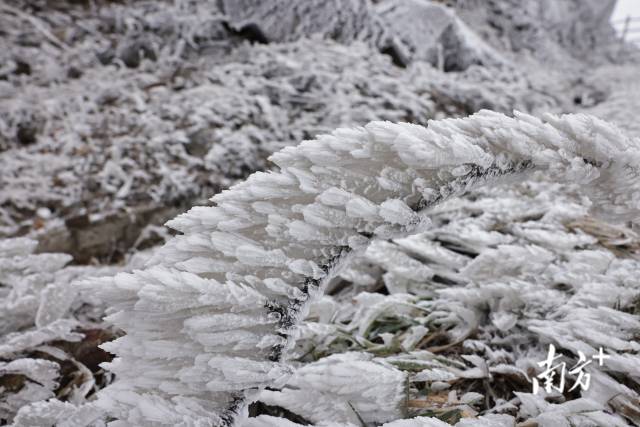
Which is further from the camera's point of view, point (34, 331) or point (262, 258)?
point (34, 331)

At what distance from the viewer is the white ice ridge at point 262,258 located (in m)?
0.60

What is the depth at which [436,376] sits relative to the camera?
0.92m

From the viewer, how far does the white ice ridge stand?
604mm

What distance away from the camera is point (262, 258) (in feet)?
2.07

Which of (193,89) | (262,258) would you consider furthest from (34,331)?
(193,89)

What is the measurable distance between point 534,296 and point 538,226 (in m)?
0.60

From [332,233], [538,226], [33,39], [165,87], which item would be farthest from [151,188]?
[33,39]

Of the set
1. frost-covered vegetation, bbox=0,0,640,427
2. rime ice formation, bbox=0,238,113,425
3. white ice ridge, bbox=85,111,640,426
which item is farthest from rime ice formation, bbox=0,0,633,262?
white ice ridge, bbox=85,111,640,426

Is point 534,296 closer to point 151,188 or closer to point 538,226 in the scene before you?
point 538,226

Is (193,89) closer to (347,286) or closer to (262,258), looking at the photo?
(347,286)

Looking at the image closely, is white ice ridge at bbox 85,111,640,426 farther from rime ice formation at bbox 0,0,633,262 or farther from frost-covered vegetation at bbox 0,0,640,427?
rime ice formation at bbox 0,0,633,262

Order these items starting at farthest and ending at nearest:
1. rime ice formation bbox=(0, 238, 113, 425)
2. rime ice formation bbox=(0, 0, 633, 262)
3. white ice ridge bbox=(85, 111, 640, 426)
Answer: rime ice formation bbox=(0, 0, 633, 262)
rime ice formation bbox=(0, 238, 113, 425)
white ice ridge bbox=(85, 111, 640, 426)

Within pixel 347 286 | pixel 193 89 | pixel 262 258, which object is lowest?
pixel 347 286

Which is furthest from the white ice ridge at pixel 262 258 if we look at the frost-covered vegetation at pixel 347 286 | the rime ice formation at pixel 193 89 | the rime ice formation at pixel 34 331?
the rime ice formation at pixel 193 89
